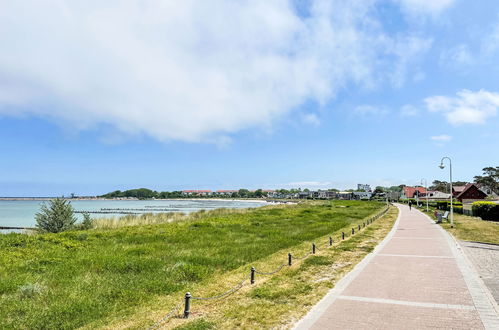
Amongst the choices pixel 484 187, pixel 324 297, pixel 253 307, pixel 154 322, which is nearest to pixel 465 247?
pixel 324 297

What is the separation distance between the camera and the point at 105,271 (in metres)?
11.9

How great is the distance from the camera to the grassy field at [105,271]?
7.95 m

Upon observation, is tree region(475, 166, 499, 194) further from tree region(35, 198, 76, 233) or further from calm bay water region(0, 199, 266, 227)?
tree region(35, 198, 76, 233)

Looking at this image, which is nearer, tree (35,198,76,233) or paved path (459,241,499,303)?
paved path (459,241,499,303)

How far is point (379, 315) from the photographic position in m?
7.12

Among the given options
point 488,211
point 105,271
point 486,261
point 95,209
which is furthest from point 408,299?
point 95,209

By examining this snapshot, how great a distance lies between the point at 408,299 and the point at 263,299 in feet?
12.5

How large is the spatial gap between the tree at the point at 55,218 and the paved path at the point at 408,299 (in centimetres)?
2635

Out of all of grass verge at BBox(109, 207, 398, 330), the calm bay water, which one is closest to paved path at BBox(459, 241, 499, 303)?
grass verge at BBox(109, 207, 398, 330)

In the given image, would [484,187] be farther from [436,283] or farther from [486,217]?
[436,283]

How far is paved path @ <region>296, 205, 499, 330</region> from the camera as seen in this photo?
6.70 metres

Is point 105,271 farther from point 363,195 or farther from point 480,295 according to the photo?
point 363,195

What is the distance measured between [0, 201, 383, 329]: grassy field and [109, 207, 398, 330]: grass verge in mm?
396

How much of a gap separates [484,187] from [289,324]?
114989 millimetres
